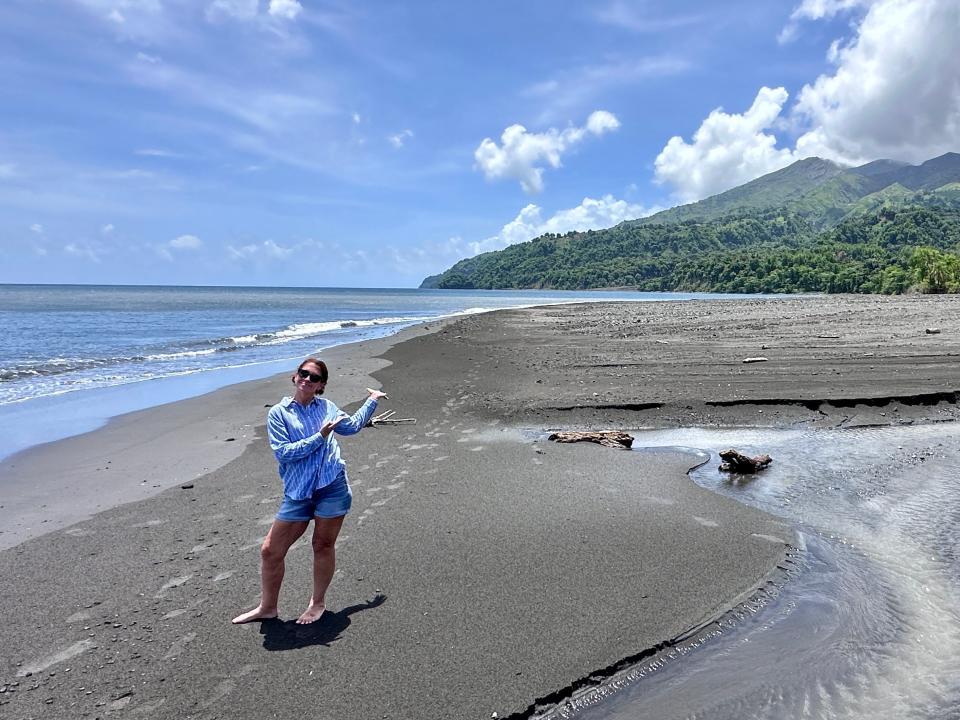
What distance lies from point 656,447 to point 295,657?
726 cm

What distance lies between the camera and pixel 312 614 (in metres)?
4.58

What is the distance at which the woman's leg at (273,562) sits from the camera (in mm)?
4414

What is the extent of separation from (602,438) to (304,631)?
21.6 ft

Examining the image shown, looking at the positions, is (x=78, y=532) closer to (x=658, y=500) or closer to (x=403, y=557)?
(x=403, y=557)

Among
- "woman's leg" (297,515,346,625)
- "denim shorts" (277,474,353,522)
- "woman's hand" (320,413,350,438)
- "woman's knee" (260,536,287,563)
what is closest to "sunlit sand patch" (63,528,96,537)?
"woman's knee" (260,536,287,563)

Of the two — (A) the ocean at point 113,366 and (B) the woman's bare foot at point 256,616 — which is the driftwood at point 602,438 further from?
(A) the ocean at point 113,366

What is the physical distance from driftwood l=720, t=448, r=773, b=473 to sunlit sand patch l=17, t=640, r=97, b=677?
25.5 ft

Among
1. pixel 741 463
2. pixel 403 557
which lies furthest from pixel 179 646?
pixel 741 463

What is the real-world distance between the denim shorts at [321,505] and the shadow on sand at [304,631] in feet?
2.79

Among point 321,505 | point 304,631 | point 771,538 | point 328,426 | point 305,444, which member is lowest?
point 771,538

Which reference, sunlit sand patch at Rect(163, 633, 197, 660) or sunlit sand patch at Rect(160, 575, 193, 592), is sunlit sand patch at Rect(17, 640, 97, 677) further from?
sunlit sand patch at Rect(160, 575, 193, 592)

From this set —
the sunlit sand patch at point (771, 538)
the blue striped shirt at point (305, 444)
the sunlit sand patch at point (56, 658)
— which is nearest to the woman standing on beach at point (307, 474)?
the blue striped shirt at point (305, 444)

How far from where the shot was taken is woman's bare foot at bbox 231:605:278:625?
14.9 ft

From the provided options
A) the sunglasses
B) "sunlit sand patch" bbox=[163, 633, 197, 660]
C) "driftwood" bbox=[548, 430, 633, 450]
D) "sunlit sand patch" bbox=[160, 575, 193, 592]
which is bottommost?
"driftwood" bbox=[548, 430, 633, 450]
